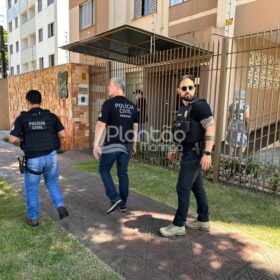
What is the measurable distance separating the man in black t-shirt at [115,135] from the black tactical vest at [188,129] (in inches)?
37.6

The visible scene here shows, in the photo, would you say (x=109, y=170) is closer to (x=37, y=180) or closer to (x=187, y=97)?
(x=37, y=180)

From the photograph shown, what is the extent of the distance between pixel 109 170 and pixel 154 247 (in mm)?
1267

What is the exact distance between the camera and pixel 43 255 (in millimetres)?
2908

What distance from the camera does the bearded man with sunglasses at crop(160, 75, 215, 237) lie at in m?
2.96

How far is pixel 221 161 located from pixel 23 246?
3.76 m

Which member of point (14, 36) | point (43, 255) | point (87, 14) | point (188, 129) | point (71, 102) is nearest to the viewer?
point (43, 255)

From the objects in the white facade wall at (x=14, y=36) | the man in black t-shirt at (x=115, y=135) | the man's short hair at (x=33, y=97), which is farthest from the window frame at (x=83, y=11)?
the white facade wall at (x=14, y=36)

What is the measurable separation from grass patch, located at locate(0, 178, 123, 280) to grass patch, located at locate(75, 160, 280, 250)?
1738 millimetres

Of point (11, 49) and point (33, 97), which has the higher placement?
point (11, 49)

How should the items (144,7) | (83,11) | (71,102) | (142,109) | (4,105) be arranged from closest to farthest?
(142,109)
(71,102)
(144,7)
(83,11)
(4,105)

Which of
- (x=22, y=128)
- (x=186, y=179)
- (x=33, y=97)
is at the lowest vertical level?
(x=186, y=179)

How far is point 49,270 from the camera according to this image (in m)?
2.65

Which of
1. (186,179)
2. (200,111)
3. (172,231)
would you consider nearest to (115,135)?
(186,179)

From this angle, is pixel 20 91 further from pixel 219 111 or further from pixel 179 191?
pixel 179 191
